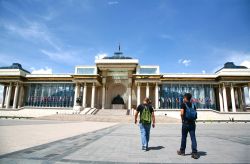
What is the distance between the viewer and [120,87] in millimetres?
A: 54906

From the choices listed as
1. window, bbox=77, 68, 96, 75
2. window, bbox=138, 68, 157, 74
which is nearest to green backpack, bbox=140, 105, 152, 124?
window, bbox=138, 68, 157, 74

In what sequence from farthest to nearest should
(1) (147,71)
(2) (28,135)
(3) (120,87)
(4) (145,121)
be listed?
(3) (120,87) < (1) (147,71) < (2) (28,135) < (4) (145,121)

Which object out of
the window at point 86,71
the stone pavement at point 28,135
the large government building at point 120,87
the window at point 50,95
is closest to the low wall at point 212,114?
the large government building at point 120,87

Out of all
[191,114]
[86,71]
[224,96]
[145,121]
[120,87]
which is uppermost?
[86,71]

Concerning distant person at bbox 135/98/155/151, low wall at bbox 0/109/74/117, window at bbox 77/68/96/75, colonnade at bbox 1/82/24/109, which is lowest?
low wall at bbox 0/109/74/117

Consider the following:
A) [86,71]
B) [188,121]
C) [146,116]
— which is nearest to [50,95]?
[86,71]

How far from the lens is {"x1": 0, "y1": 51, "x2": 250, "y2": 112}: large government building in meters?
48.3

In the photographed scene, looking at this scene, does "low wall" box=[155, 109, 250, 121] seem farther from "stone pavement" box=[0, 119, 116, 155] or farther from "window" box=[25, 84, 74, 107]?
"stone pavement" box=[0, 119, 116, 155]

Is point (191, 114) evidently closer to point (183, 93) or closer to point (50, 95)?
point (183, 93)

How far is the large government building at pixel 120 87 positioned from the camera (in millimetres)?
48312

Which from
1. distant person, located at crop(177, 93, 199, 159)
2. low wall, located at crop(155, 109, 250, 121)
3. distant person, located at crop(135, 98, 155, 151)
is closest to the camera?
distant person, located at crop(177, 93, 199, 159)

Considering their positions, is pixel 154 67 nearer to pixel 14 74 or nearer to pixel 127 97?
pixel 127 97

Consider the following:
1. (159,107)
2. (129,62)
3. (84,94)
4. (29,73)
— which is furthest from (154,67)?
(29,73)

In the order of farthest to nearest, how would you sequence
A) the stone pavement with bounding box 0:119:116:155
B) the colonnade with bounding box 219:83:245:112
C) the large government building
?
the large government building → the colonnade with bounding box 219:83:245:112 → the stone pavement with bounding box 0:119:116:155
